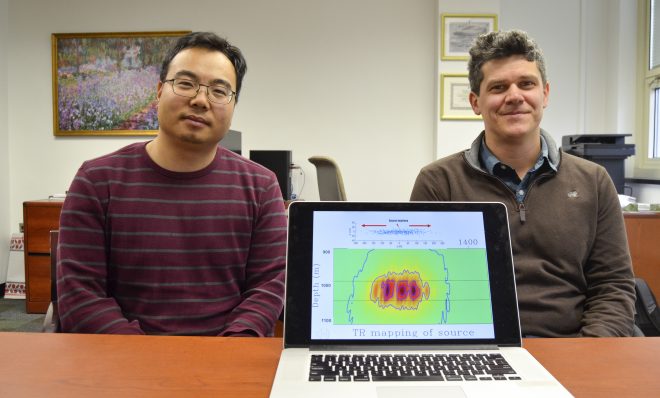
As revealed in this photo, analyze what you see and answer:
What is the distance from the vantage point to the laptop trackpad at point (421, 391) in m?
0.72

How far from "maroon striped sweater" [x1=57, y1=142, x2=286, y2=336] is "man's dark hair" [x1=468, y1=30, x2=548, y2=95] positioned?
0.78 meters

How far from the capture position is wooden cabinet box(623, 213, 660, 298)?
2.71 metres

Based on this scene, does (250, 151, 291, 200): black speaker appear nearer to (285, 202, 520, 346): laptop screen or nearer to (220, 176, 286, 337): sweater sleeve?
(220, 176, 286, 337): sweater sleeve

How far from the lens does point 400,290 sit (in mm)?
891

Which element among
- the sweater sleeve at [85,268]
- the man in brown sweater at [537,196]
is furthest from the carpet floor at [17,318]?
the man in brown sweater at [537,196]

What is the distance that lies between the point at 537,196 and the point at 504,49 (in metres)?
0.41

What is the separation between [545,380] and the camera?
751mm

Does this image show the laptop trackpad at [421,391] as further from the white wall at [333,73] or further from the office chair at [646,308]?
the white wall at [333,73]

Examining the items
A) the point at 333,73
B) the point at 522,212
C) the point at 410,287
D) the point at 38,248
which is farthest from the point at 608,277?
the point at 38,248

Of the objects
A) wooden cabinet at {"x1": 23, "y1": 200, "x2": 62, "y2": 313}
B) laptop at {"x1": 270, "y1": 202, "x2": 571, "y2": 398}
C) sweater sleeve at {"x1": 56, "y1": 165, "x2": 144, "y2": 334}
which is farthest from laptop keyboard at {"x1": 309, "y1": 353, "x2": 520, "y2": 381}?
wooden cabinet at {"x1": 23, "y1": 200, "x2": 62, "y2": 313}

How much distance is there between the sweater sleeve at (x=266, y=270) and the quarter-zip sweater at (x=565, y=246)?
497 mm

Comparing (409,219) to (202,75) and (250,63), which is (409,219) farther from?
(250,63)

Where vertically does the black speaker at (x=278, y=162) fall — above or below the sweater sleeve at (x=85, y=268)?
above

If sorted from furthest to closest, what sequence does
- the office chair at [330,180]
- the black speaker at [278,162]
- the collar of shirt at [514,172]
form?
1. the black speaker at [278,162]
2. the office chair at [330,180]
3. the collar of shirt at [514,172]
